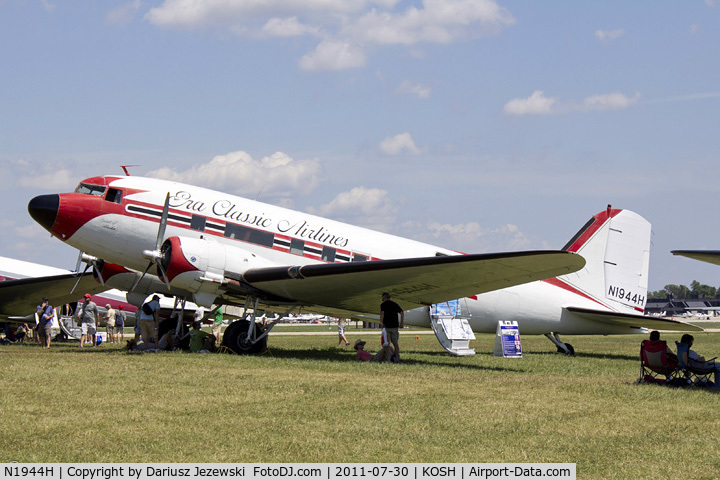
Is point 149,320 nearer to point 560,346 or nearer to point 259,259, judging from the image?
point 259,259

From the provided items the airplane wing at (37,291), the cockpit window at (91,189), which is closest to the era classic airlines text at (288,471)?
the cockpit window at (91,189)

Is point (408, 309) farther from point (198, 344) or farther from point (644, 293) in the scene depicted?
point (644, 293)

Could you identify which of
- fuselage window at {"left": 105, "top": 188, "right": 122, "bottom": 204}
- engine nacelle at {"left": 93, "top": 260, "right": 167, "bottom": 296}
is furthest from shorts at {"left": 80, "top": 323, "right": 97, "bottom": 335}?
fuselage window at {"left": 105, "top": 188, "right": 122, "bottom": 204}

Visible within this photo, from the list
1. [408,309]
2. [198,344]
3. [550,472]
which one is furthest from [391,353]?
[550,472]

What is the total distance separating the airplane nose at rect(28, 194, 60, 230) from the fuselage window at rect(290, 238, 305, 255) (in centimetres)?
565

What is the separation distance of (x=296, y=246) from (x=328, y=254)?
0.87m

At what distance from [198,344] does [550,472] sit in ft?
41.9

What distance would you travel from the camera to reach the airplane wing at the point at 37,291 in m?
23.5

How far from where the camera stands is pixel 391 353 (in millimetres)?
16969

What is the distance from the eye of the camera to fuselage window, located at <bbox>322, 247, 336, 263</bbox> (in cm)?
1822

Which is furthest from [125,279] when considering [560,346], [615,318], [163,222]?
[615,318]

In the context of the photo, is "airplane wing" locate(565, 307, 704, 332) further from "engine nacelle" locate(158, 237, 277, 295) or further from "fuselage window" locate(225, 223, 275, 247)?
"engine nacelle" locate(158, 237, 277, 295)

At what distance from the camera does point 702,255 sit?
13484 mm

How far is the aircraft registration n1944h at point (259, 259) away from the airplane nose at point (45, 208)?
0.10 ft
